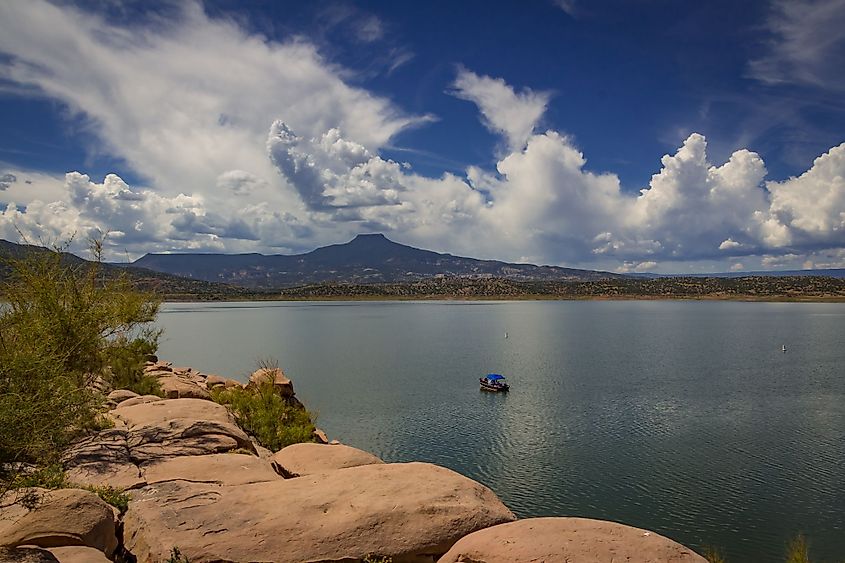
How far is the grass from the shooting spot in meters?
24.9

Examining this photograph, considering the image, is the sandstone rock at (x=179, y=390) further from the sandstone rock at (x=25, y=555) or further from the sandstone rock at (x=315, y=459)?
the sandstone rock at (x=25, y=555)

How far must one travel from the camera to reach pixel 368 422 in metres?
43.3

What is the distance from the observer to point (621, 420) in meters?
43.6

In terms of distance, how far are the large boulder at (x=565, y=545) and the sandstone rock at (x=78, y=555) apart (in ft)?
19.6

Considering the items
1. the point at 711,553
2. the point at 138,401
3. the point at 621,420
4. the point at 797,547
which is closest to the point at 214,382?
the point at 138,401

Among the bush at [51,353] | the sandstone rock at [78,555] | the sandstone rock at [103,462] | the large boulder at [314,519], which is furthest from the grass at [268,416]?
the sandstone rock at [78,555]

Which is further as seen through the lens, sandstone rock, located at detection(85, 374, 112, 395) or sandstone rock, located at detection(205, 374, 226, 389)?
sandstone rock, located at detection(205, 374, 226, 389)

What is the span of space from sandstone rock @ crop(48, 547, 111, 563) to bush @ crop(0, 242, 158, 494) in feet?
5.73

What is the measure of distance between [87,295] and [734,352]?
8350cm

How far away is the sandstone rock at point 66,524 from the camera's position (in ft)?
33.1

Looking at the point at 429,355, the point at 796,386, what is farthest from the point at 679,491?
the point at 429,355

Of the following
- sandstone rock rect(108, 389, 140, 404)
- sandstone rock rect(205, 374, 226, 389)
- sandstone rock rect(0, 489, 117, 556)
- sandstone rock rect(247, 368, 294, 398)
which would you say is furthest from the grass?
sandstone rock rect(0, 489, 117, 556)

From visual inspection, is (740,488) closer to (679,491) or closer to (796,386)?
(679,491)

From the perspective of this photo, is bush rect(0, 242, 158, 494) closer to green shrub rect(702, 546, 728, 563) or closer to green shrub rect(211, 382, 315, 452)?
green shrub rect(211, 382, 315, 452)
